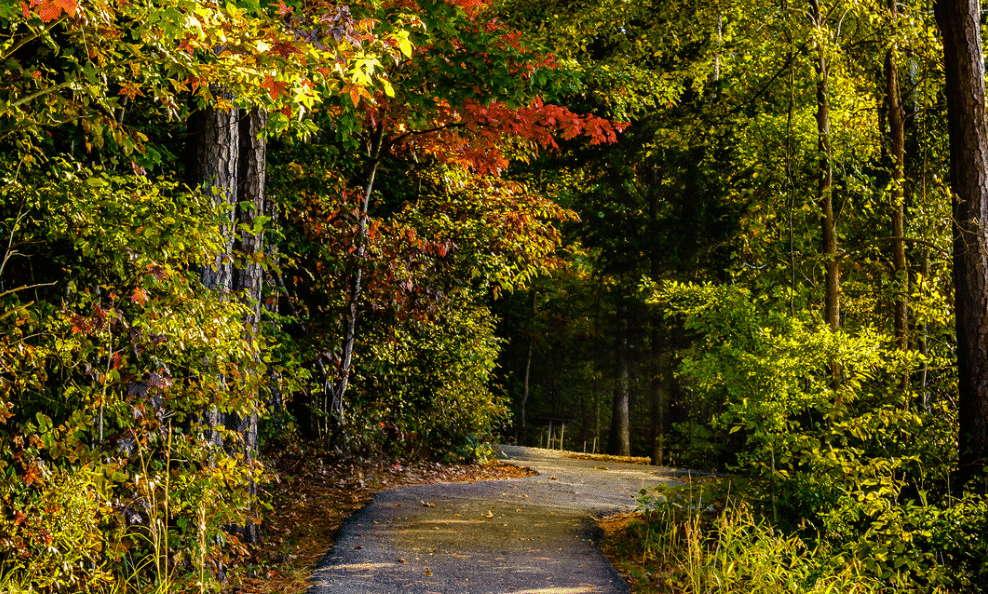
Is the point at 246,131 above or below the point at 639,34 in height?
below

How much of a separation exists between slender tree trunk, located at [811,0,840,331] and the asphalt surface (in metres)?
3.09

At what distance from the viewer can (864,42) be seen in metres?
7.72

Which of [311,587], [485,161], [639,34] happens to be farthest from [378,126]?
[311,587]

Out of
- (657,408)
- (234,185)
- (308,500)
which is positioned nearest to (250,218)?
(234,185)

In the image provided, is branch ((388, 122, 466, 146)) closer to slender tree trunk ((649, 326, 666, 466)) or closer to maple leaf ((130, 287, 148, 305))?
→ maple leaf ((130, 287, 148, 305))

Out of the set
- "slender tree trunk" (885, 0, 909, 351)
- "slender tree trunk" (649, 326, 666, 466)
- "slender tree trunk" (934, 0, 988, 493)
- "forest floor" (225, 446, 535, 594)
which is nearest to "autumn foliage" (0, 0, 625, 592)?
"forest floor" (225, 446, 535, 594)

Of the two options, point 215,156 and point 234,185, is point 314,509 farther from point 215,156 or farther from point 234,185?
point 215,156

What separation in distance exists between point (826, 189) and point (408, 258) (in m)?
4.68

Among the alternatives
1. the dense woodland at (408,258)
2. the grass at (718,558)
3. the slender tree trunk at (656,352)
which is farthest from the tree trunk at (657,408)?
the grass at (718,558)

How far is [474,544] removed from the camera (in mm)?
6176

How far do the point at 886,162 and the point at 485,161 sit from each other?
15.1 ft

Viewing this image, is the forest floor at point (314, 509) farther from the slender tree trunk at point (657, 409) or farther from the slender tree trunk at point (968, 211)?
the slender tree trunk at point (657, 409)

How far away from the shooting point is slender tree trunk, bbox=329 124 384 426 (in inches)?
333

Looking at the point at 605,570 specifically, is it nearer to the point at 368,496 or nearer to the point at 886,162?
the point at 368,496
